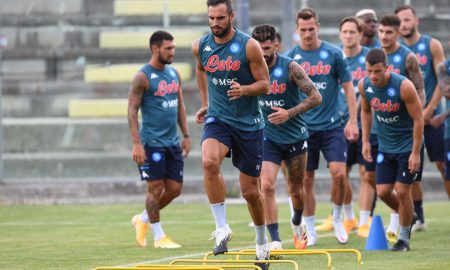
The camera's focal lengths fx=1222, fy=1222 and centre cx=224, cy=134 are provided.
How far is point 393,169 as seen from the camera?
13.7m

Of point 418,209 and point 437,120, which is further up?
point 437,120

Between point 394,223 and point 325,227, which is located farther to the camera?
point 325,227

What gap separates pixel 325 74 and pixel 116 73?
11.4 m

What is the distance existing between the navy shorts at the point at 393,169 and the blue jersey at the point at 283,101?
97cm

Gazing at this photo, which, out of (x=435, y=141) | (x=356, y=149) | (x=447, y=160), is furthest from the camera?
(x=356, y=149)

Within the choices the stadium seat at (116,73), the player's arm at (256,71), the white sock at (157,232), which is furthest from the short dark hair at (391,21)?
the stadium seat at (116,73)

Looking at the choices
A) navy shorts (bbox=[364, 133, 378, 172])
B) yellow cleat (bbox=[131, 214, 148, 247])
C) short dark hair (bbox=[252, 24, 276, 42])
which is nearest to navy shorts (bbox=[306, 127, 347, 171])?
navy shorts (bbox=[364, 133, 378, 172])

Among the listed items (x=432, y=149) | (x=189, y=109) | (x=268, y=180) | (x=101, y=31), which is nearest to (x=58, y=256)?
(x=268, y=180)

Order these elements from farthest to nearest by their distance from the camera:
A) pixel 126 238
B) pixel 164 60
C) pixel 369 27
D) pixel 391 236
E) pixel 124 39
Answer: pixel 124 39
pixel 369 27
pixel 126 238
pixel 164 60
pixel 391 236

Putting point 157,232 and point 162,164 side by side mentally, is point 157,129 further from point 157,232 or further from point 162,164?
point 157,232

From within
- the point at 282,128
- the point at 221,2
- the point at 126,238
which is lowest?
the point at 126,238

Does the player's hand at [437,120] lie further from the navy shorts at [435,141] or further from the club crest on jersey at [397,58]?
the club crest on jersey at [397,58]

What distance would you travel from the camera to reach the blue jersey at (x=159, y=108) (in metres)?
14.9

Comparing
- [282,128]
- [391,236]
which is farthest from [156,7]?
[282,128]
